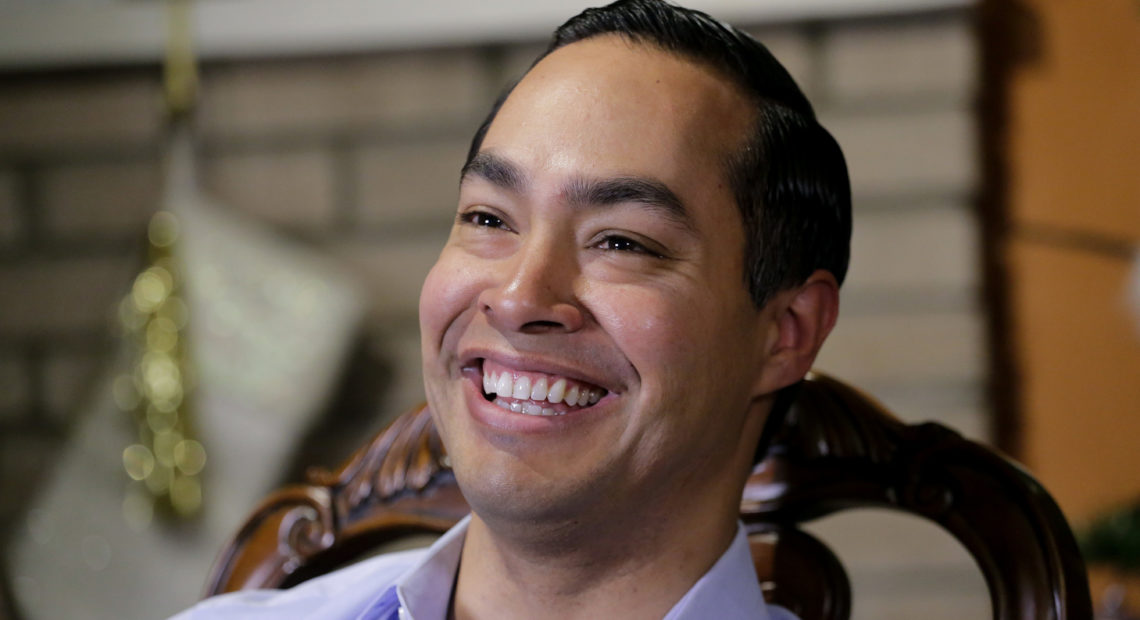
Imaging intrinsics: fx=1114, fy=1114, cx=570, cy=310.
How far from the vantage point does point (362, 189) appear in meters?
1.55

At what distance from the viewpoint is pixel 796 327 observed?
0.92 meters

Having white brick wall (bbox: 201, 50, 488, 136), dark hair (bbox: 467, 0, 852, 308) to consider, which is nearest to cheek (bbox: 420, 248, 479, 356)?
dark hair (bbox: 467, 0, 852, 308)

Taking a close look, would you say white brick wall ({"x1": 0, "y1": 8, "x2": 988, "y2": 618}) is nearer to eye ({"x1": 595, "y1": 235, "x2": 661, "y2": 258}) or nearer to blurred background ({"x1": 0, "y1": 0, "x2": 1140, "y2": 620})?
blurred background ({"x1": 0, "y1": 0, "x2": 1140, "y2": 620})

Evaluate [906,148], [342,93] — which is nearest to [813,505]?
[906,148]

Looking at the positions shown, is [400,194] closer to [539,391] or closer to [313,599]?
[313,599]

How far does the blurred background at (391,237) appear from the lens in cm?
141

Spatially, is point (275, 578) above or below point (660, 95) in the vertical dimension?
below

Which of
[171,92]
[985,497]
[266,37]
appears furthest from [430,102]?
[985,497]

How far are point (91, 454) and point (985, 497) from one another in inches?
45.6

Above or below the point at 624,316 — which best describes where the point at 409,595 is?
below

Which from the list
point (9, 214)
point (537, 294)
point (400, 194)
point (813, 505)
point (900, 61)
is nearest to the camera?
point (537, 294)

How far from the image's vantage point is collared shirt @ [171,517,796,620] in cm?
84

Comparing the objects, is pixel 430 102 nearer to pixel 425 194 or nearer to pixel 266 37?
pixel 425 194

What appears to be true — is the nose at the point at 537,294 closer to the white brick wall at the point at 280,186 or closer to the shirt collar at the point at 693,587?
the shirt collar at the point at 693,587
